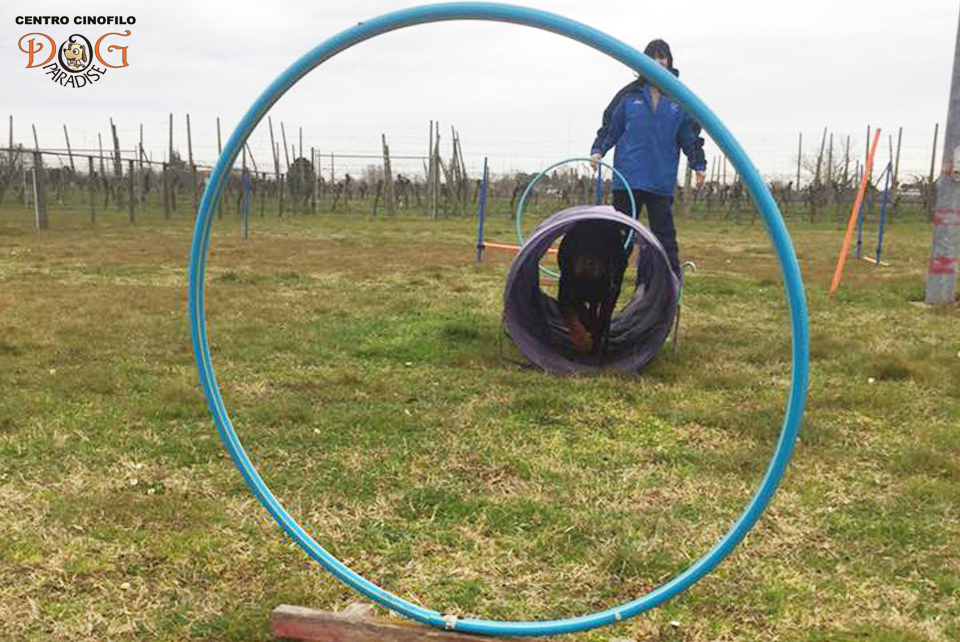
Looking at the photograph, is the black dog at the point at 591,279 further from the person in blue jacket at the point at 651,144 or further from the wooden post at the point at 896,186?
the wooden post at the point at 896,186

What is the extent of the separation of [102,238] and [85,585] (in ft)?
47.3

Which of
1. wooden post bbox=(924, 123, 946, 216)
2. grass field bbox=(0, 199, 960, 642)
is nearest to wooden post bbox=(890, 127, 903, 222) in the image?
wooden post bbox=(924, 123, 946, 216)

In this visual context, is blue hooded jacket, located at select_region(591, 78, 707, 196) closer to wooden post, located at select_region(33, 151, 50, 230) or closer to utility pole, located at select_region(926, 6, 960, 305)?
utility pole, located at select_region(926, 6, 960, 305)

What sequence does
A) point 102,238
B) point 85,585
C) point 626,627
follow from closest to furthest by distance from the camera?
point 626,627 < point 85,585 < point 102,238

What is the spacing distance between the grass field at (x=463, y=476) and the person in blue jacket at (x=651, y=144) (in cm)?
110

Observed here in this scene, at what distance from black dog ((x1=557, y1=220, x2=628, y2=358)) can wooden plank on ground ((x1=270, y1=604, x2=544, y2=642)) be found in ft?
10.8

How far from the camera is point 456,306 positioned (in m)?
7.43

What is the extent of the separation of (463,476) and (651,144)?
120 inches

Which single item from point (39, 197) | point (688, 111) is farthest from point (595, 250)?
point (39, 197)

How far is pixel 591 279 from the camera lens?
→ 520 centimetres

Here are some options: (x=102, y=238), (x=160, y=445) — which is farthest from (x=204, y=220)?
(x=102, y=238)

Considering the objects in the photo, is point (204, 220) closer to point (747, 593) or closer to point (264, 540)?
point (264, 540)

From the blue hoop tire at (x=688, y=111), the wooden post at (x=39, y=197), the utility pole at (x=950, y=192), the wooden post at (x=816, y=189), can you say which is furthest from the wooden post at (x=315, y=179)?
the blue hoop tire at (x=688, y=111)

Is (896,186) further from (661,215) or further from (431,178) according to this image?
(661,215)
